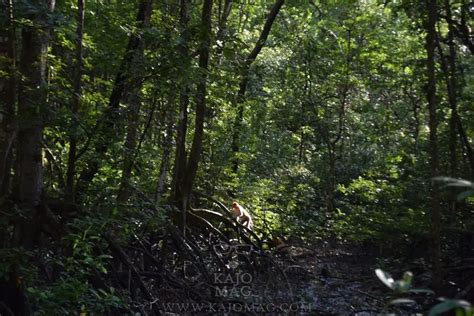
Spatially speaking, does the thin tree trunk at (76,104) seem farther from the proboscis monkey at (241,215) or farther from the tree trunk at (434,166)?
the proboscis monkey at (241,215)

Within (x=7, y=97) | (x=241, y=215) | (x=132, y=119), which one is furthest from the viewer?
(x=241, y=215)

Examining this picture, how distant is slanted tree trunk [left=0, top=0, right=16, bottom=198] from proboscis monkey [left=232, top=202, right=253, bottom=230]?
19.6 ft

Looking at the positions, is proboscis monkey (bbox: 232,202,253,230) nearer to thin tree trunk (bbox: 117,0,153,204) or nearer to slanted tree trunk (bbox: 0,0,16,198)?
thin tree trunk (bbox: 117,0,153,204)

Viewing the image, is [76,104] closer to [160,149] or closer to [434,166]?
[160,149]

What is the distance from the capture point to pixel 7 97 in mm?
5938

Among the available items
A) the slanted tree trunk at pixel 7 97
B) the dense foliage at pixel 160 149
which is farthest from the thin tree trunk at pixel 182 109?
the slanted tree trunk at pixel 7 97

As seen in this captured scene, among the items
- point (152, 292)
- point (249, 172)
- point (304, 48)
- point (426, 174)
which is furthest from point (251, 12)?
point (152, 292)

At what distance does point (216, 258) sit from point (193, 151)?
1.74 m

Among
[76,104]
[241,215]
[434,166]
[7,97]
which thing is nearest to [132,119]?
[76,104]

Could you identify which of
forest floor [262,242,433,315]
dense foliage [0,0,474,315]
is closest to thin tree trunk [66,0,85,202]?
dense foliage [0,0,474,315]

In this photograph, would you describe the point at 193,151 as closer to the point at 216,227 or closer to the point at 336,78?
the point at 216,227

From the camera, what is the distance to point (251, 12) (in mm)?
15164

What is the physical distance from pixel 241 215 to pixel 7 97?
21.5 ft

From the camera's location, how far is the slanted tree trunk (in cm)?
537
